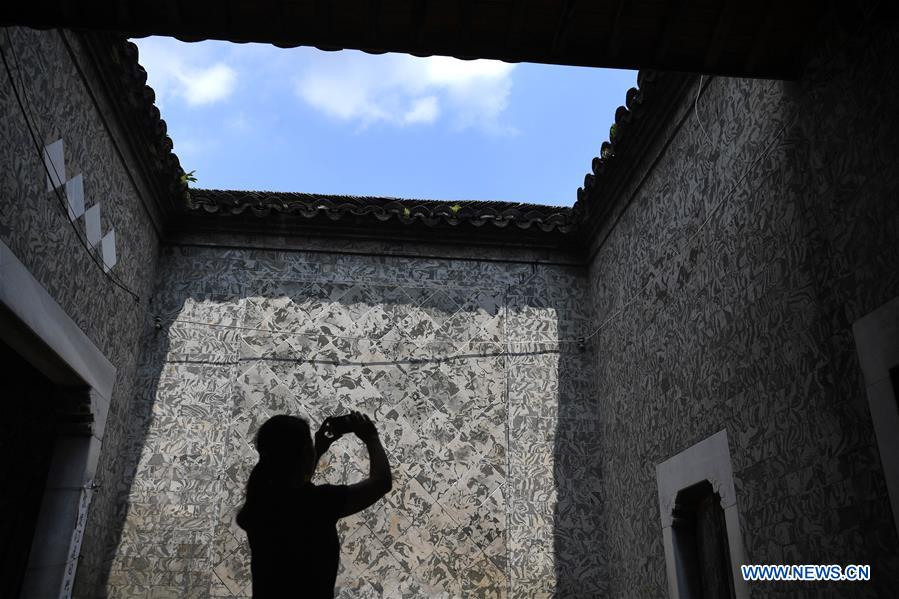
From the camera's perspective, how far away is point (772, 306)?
316 cm

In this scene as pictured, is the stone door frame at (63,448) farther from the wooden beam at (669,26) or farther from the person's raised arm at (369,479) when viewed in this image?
the wooden beam at (669,26)

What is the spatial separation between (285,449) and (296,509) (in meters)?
0.16

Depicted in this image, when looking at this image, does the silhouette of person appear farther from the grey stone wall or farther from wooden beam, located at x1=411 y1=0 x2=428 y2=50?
the grey stone wall

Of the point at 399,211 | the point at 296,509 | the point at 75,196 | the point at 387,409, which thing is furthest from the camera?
the point at 399,211

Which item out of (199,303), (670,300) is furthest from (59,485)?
(670,300)

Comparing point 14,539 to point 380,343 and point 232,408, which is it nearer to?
point 232,408

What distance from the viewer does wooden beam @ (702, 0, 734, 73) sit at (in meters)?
2.79

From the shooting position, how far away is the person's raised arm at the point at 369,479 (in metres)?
1.74

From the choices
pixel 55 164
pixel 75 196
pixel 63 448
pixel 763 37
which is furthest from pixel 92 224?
pixel 763 37

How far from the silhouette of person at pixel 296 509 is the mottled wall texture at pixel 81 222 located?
208 centimetres

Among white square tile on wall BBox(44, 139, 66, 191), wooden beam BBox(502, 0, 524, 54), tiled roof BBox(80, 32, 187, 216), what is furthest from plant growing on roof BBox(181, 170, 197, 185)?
wooden beam BBox(502, 0, 524, 54)

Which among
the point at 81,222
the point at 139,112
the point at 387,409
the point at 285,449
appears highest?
the point at 139,112

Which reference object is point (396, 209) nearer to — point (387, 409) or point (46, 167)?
point (387, 409)

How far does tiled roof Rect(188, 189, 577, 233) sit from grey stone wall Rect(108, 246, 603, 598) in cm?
32
